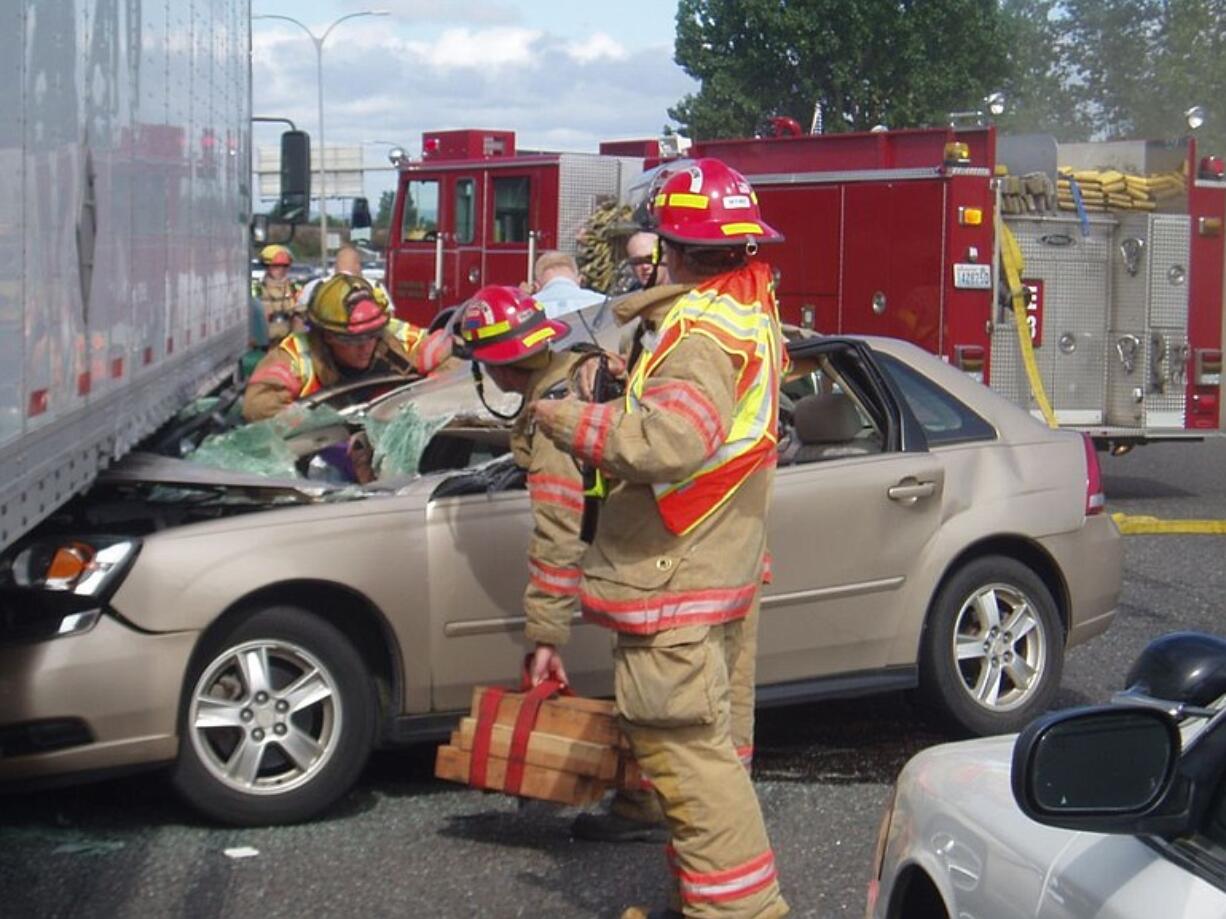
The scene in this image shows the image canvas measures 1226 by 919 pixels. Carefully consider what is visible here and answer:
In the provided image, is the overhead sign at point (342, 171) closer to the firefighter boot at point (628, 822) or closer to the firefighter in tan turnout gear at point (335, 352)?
the firefighter in tan turnout gear at point (335, 352)

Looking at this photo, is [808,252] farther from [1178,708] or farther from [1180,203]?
[1178,708]

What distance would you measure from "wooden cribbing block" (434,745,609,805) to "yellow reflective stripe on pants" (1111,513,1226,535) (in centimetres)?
792

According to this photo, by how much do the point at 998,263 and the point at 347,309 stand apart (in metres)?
6.80

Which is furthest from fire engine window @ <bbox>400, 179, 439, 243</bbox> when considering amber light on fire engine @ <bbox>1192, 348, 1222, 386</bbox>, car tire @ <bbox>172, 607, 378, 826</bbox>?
car tire @ <bbox>172, 607, 378, 826</bbox>

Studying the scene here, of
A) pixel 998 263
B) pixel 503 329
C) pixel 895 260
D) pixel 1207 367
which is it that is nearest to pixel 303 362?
pixel 503 329

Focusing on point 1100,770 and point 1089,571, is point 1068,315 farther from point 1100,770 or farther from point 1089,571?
point 1100,770

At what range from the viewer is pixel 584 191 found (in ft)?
55.7

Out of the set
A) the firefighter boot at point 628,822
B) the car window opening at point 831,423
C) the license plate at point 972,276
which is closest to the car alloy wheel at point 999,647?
the car window opening at point 831,423

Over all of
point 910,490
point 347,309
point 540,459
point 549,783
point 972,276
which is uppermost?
point 972,276

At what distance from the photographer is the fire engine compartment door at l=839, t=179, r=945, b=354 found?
44.9 ft

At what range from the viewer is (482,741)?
215 inches

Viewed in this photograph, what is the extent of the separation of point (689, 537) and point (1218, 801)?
2067 millimetres

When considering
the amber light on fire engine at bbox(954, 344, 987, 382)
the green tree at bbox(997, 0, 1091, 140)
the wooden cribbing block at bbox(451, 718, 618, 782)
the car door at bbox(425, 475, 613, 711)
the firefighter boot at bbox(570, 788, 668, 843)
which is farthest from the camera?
the green tree at bbox(997, 0, 1091, 140)

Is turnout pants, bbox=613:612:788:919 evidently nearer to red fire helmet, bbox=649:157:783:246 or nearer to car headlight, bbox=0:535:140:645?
red fire helmet, bbox=649:157:783:246
